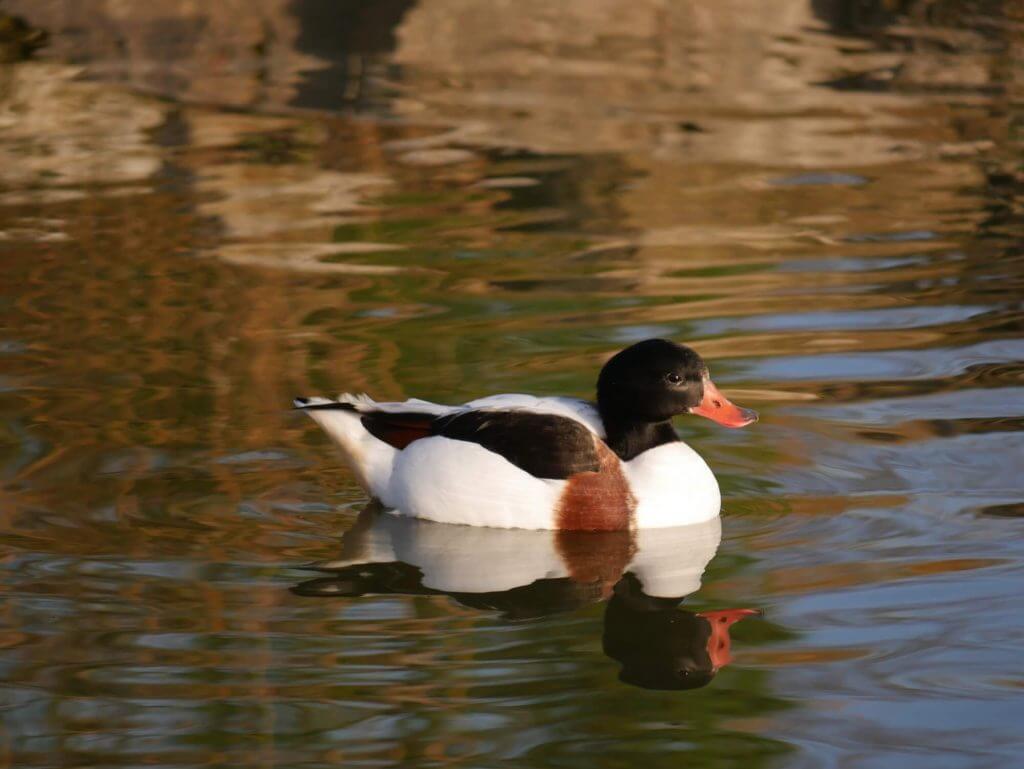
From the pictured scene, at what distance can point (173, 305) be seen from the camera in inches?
460

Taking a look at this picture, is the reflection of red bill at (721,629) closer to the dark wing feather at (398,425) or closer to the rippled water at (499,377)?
the rippled water at (499,377)

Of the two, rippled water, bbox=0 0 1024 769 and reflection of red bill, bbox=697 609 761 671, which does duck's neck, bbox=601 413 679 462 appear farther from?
reflection of red bill, bbox=697 609 761 671

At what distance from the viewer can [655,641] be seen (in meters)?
6.89

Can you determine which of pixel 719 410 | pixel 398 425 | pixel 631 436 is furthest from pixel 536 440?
pixel 719 410

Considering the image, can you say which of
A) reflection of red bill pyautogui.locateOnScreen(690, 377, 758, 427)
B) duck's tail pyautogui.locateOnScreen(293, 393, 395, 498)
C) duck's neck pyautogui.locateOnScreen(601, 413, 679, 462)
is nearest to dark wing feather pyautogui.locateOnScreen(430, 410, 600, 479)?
duck's neck pyautogui.locateOnScreen(601, 413, 679, 462)

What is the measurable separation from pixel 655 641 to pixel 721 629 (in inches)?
10.0

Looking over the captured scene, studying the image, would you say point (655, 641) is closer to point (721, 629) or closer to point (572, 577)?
point (721, 629)

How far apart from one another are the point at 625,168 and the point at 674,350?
7.48 m

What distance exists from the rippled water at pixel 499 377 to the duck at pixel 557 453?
6.9 inches

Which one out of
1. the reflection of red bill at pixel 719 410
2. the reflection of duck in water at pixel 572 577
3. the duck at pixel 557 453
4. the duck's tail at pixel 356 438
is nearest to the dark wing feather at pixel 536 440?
the duck at pixel 557 453

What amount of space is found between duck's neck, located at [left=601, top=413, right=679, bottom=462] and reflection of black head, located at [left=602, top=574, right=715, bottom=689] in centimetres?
97

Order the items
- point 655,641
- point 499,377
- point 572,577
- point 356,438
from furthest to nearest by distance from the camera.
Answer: point 499,377 < point 356,438 < point 572,577 < point 655,641

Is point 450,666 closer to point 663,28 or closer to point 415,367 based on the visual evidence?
point 415,367

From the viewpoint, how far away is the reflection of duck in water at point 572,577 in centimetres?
679
